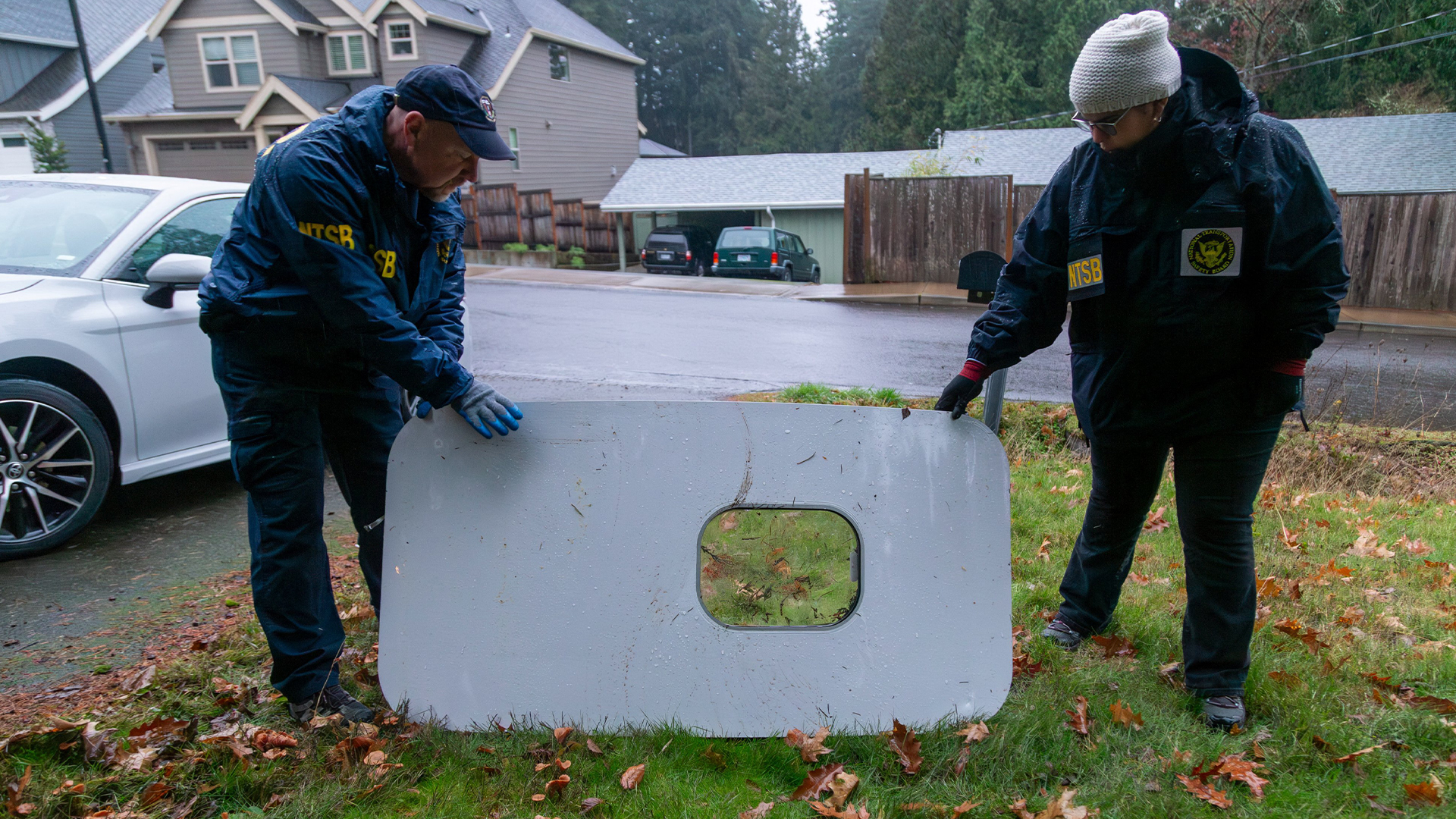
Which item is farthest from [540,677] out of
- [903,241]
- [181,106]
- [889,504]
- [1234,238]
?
[181,106]

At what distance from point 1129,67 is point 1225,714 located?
1.84 metres

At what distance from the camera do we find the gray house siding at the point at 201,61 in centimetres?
2398

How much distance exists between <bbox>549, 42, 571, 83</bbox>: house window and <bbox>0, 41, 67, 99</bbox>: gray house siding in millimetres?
15012

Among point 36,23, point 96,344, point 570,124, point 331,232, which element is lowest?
point 96,344

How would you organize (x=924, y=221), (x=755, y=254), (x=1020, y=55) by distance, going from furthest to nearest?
(x=1020, y=55) < (x=755, y=254) < (x=924, y=221)

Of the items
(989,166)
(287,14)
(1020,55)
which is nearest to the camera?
(989,166)

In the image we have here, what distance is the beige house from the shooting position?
23.8 m

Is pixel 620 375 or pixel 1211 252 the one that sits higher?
pixel 1211 252

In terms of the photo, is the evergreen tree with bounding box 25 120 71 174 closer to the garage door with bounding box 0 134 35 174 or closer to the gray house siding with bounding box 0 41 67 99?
the garage door with bounding box 0 134 35 174

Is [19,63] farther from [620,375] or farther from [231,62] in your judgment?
[620,375]

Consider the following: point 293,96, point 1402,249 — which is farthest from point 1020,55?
point 293,96

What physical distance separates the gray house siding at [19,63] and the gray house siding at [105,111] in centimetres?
145

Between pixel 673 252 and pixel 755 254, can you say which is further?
pixel 673 252

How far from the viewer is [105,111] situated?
27.1 m
